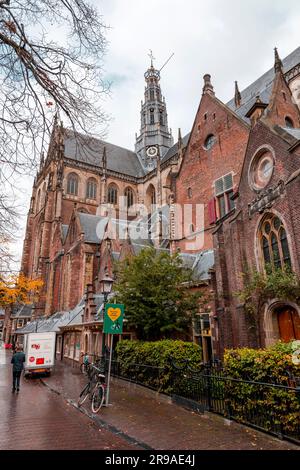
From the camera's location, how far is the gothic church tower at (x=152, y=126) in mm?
57969

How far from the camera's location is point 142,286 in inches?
509

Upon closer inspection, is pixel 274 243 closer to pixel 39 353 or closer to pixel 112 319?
pixel 112 319

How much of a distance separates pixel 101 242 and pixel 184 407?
22769mm

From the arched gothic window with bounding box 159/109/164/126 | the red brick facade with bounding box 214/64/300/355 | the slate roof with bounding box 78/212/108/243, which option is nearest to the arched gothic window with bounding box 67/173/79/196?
the slate roof with bounding box 78/212/108/243

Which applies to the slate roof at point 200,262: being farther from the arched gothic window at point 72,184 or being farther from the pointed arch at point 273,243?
the arched gothic window at point 72,184

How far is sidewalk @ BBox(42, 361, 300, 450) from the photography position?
5578mm

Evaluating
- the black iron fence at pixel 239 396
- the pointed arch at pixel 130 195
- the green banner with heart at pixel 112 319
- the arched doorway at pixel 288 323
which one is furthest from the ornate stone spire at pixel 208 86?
the pointed arch at pixel 130 195

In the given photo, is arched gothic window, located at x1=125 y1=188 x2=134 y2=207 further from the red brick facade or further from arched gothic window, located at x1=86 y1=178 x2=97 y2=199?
the red brick facade

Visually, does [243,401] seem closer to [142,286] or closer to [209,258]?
[142,286]

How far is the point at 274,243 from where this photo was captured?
449 inches

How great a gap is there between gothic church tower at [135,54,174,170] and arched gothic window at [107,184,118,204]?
376 inches

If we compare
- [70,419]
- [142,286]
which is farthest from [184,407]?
[142,286]

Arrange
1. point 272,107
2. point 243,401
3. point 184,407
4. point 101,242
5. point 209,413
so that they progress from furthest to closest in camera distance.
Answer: point 101,242 < point 272,107 < point 184,407 < point 209,413 < point 243,401

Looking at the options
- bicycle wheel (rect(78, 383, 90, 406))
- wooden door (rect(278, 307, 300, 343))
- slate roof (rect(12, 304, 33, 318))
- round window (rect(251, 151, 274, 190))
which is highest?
round window (rect(251, 151, 274, 190))
